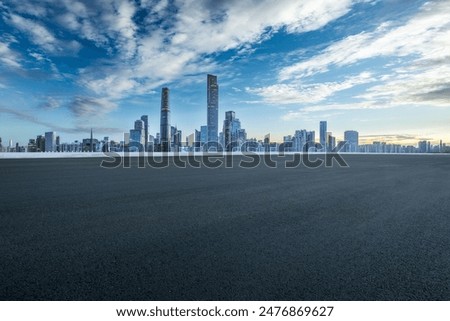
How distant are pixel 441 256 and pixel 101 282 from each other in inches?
162

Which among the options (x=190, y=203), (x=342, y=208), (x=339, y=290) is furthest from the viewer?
(x=190, y=203)

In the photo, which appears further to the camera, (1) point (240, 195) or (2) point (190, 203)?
(1) point (240, 195)

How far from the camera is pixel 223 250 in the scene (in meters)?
3.69

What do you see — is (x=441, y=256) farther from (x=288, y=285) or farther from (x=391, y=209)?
(x=391, y=209)

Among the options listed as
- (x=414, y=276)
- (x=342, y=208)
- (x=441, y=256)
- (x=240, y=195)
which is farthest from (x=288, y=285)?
(x=240, y=195)

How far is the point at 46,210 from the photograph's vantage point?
602 centimetres

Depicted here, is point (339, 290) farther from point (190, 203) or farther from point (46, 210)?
point (46, 210)

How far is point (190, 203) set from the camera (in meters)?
6.99

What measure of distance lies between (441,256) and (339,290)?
6.32 ft

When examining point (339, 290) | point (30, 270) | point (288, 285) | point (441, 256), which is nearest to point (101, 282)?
point (30, 270)

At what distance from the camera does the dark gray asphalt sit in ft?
8.66

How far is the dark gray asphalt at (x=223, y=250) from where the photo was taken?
264 centimetres

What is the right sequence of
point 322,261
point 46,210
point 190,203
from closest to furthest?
1. point 322,261
2. point 46,210
3. point 190,203

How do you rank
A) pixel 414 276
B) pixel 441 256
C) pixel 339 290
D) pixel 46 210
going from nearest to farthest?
1. pixel 339 290
2. pixel 414 276
3. pixel 441 256
4. pixel 46 210
